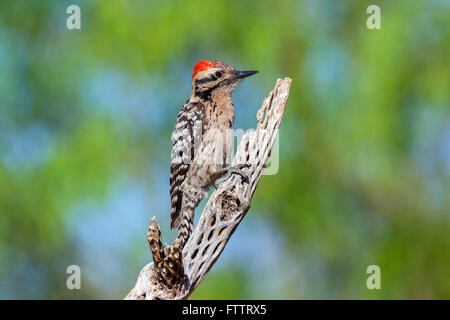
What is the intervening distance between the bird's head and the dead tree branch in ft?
3.54

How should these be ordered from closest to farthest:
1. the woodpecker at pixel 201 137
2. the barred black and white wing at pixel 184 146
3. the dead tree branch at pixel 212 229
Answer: the dead tree branch at pixel 212 229
the woodpecker at pixel 201 137
the barred black and white wing at pixel 184 146

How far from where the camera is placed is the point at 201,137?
Answer: 20.5 feet

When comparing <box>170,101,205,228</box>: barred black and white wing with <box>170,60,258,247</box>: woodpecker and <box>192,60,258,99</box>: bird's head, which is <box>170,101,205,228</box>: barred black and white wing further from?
<box>192,60,258,99</box>: bird's head

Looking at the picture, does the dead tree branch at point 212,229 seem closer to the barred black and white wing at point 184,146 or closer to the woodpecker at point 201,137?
the woodpecker at point 201,137

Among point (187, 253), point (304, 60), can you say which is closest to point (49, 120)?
point (304, 60)

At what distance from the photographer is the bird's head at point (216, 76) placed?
626 cm

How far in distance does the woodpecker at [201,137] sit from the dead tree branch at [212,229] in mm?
928

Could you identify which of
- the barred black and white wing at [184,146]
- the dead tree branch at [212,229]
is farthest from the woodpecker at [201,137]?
the dead tree branch at [212,229]
